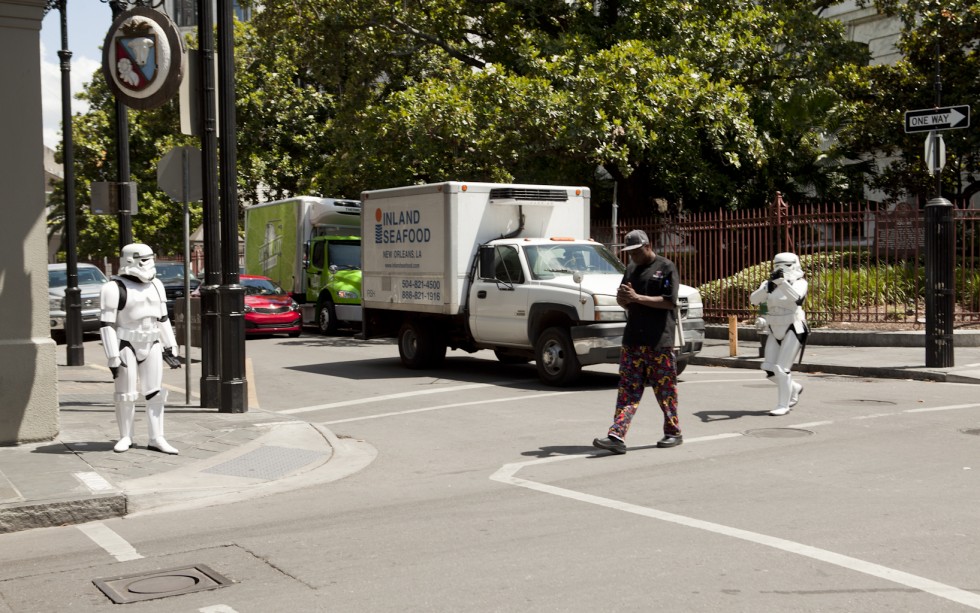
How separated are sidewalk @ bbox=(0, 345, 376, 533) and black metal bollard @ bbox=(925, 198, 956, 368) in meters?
8.62

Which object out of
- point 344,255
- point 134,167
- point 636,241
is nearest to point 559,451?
point 636,241

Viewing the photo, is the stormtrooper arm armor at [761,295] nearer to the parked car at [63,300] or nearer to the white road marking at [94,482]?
the white road marking at [94,482]

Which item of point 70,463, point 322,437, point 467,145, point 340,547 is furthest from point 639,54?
point 340,547

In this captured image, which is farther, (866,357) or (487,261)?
(866,357)

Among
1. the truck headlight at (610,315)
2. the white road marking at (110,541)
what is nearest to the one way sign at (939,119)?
the truck headlight at (610,315)

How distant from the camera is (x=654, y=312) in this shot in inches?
358

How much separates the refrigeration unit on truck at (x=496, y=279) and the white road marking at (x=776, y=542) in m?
5.64

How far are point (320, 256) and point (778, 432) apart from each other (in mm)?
18301

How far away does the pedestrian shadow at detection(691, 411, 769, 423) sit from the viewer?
36.3ft

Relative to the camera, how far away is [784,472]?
807 cm

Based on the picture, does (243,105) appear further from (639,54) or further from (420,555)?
(420,555)

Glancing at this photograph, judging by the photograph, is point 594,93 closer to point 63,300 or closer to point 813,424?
point 813,424

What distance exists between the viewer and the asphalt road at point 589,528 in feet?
17.0

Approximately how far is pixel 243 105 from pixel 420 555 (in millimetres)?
36662
